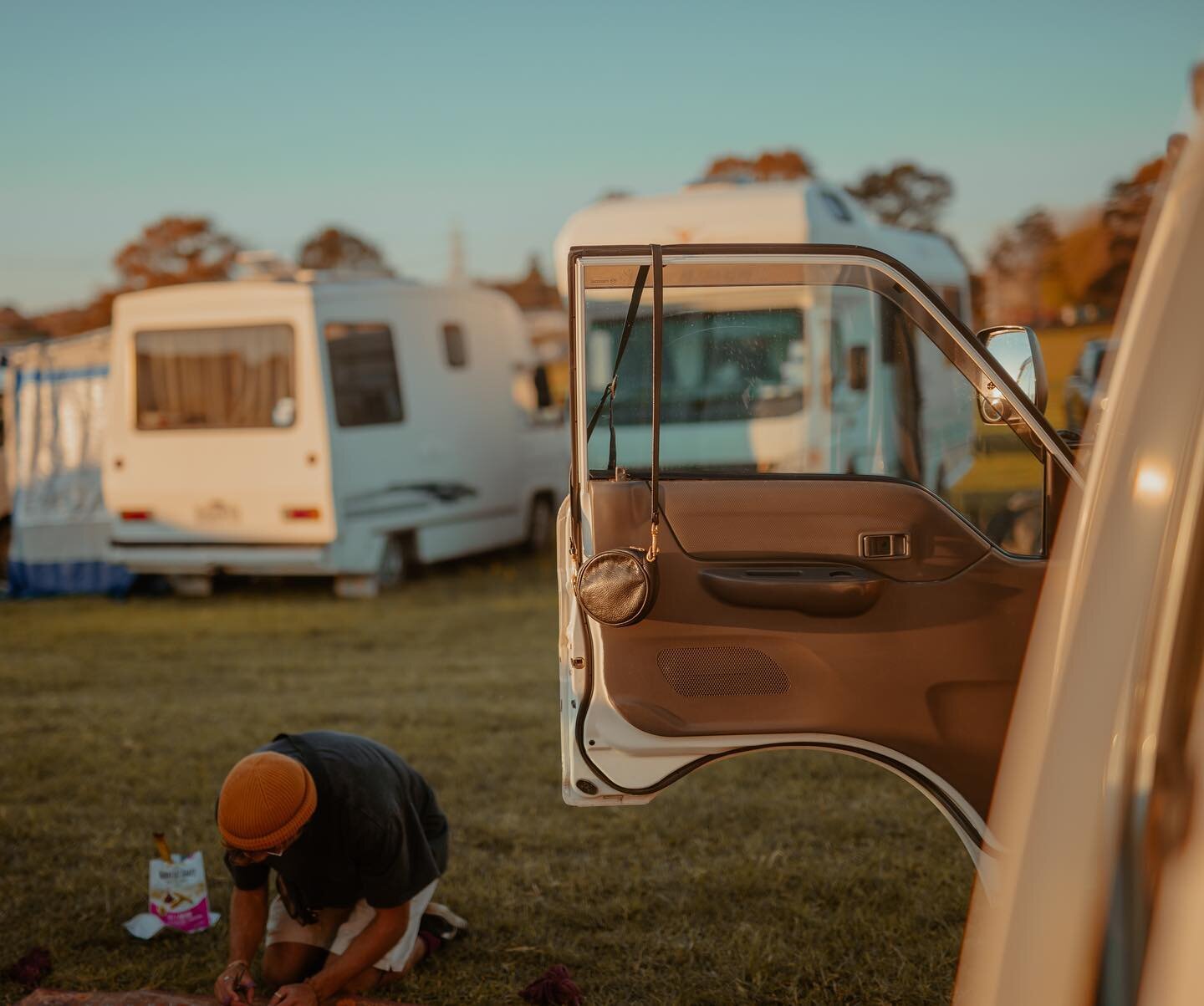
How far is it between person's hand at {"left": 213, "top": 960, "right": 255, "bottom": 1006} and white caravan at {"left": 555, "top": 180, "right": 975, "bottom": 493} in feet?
5.57

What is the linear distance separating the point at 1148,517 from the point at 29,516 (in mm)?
12171

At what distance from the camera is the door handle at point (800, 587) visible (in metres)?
2.96

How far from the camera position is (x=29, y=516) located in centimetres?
1201

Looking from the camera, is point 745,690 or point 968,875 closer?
point 745,690

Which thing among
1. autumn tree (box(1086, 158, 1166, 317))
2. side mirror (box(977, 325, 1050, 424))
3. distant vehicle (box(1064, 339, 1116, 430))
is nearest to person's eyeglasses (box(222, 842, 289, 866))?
side mirror (box(977, 325, 1050, 424))

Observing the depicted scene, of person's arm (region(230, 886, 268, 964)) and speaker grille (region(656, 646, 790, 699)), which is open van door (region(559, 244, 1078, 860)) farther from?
person's arm (region(230, 886, 268, 964))

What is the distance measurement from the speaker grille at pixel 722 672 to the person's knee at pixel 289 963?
161 centimetres

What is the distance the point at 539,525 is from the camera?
1356cm

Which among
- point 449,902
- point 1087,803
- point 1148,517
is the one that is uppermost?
point 1148,517

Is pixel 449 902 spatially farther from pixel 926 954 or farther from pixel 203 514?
pixel 203 514

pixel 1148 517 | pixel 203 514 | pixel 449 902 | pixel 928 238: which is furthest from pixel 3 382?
pixel 1148 517

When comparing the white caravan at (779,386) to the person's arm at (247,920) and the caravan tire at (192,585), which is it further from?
the caravan tire at (192,585)

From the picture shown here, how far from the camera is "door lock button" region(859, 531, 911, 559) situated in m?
2.99

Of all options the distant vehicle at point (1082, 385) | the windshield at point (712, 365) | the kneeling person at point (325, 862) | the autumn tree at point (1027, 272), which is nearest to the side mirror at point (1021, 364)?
the windshield at point (712, 365)
